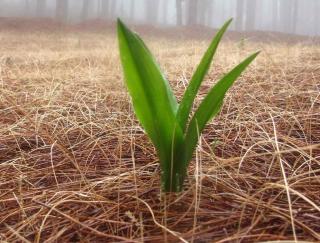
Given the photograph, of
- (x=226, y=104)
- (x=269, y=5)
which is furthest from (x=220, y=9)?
A: (x=226, y=104)

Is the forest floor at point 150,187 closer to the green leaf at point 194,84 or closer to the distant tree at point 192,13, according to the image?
the green leaf at point 194,84

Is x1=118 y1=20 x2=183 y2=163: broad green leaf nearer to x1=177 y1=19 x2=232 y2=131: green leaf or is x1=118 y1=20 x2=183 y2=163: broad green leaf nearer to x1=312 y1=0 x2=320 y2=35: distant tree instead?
x1=177 y1=19 x2=232 y2=131: green leaf

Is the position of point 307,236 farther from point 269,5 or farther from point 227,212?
point 269,5

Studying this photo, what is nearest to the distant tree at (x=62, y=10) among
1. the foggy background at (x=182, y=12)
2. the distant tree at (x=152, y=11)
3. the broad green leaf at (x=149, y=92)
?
the foggy background at (x=182, y=12)

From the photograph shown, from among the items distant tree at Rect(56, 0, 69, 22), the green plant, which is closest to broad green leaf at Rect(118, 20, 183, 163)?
the green plant

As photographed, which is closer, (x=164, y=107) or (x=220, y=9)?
(x=164, y=107)

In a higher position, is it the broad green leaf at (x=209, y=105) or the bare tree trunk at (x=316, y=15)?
the bare tree trunk at (x=316, y=15)
